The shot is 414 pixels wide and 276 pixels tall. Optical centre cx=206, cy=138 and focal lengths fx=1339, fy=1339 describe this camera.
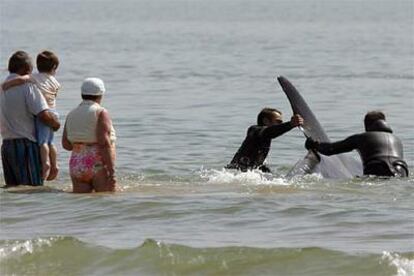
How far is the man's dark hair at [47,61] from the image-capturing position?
13523 mm

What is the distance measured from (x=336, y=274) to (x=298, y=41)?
158 ft

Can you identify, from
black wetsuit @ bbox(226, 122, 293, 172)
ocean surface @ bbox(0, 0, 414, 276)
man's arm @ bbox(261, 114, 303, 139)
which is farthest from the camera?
black wetsuit @ bbox(226, 122, 293, 172)

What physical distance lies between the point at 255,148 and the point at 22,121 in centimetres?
321

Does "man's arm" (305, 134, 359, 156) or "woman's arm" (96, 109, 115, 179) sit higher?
"woman's arm" (96, 109, 115, 179)

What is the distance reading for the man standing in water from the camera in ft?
44.1

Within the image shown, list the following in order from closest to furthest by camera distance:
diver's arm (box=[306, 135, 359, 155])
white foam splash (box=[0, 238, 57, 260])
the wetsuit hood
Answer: white foam splash (box=[0, 238, 57, 260]) → diver's arm (box=[306, 135, 359, 155]) → the wetsuit hood

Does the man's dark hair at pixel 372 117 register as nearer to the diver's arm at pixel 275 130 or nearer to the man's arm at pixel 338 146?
the man's arm at pixel 338 146

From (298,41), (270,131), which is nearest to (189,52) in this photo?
(298,41)

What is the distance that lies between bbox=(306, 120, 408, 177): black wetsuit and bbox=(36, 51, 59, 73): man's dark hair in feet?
11.2

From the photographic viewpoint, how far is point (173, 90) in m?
30.7

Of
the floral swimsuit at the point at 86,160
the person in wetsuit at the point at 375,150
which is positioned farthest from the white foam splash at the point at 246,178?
the floral swimsuit at the point at 86,160

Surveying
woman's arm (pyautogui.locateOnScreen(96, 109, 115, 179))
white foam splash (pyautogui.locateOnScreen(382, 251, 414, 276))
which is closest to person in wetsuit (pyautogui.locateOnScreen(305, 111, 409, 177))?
woman's arm (pyautogui.locateOnScreen(96, 109, 115, 179))

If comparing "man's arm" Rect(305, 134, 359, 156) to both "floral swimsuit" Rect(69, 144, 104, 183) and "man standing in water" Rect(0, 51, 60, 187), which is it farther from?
"man standing in water" Rect(0, 51, 60, 187)

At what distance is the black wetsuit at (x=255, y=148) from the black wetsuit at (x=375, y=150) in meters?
0.58
